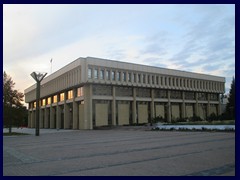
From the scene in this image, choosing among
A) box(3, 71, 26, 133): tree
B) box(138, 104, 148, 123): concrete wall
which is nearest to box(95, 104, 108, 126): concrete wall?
box(138, 104, 148, 123): concrete wall

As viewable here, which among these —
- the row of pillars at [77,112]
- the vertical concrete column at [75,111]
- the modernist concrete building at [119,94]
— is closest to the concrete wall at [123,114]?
the modernist concrete building at [119,94]

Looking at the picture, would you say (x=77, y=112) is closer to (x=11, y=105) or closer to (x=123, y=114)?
(x=123, y=114)

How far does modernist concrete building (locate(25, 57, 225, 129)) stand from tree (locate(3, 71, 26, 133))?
47.9 feet

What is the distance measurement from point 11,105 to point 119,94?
967 inches

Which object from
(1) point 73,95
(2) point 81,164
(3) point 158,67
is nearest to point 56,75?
(1) point 73,95

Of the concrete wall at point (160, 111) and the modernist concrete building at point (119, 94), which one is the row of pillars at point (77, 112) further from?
the concrete wall at point (160, 111)

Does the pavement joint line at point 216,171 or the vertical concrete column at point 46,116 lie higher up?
the pavement joint line at point 216,171

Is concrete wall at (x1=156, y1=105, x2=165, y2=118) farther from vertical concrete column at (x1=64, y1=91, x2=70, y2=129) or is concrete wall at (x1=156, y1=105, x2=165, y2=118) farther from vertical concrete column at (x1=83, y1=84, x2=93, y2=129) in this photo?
vertical concrete column at (x1=64, y1=91, x2=70, y2=129)

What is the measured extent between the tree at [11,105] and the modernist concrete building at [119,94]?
574 inches

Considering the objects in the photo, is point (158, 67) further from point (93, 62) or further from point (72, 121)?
point (72, 121)

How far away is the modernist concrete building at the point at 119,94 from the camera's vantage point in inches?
2285

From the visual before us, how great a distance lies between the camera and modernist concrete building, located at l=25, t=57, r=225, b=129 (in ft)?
190

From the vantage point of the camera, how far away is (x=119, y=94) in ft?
205

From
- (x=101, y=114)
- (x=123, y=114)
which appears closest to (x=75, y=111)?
(x=101, y=114)
